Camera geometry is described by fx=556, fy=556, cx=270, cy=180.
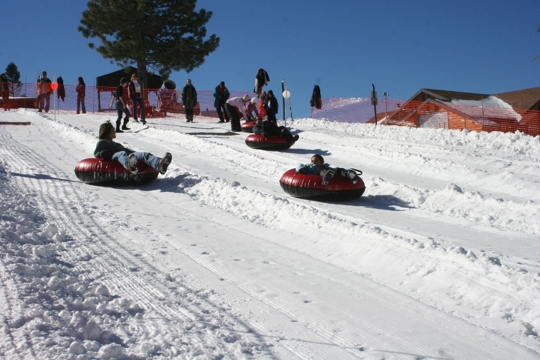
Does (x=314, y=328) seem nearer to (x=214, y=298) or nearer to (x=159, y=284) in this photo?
(x=214, y=298)

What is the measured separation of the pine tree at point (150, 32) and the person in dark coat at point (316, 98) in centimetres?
984

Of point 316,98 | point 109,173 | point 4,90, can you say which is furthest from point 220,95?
point 109,173

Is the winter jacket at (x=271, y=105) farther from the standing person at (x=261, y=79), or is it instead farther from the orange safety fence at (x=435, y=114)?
the orange safety fence at (x=435, y=114)

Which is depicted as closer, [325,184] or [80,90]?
[325,184]

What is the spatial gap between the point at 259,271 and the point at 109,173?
455 centimetres

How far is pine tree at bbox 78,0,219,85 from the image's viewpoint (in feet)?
99.6

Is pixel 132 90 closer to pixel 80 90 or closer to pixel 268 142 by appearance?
pixel 80 90

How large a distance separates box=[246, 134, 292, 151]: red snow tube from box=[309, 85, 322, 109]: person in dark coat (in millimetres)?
12029

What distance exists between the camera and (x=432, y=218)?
23.8 feet

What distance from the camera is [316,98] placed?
83.8 feet

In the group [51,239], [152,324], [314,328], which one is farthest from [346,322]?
[51,239]

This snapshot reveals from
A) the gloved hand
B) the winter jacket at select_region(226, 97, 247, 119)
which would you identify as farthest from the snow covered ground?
the winter jacket at select_region(226, 97, 247, 119)

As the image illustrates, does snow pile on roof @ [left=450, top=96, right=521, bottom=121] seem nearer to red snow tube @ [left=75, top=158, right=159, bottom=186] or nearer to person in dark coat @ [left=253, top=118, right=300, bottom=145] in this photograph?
person in dark coat @ [left=253, top=118, right=300, bottom=145]

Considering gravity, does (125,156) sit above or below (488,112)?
below
